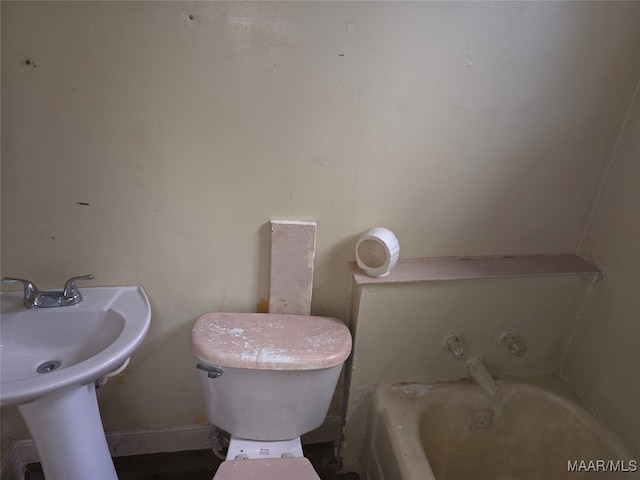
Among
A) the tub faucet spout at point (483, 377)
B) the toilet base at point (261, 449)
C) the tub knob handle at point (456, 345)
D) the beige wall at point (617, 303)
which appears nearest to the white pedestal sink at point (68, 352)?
the toilet base at point (261, 449)

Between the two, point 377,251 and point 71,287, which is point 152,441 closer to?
point 71,287

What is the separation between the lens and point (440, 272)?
3.84ft

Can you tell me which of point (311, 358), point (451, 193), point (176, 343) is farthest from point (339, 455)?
point (451, 193)

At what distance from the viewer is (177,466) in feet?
4.54

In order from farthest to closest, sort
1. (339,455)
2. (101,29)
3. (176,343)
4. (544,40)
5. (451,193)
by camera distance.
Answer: (339,455), (176,343), (451,193), (544,40), (101,29)

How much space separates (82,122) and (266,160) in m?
0.46

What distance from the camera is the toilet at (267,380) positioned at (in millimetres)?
1008

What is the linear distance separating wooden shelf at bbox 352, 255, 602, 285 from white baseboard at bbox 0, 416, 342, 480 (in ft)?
2.18

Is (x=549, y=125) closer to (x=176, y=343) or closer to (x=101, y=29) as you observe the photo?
(x=101, y=29)

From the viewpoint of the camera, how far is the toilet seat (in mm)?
996

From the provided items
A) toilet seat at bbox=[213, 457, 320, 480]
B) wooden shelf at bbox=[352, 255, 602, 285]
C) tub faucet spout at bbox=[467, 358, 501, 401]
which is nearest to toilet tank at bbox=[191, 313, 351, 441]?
toilet seat at bbox=[213, 457, 320, 480]

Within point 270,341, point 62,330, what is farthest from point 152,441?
point 270,341

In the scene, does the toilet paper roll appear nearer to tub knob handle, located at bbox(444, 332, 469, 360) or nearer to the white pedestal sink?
tub knob handle, located at bbox(444, 332, 469, 360)

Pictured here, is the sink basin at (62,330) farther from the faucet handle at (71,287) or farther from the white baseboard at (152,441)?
the white baseboard at (152,441)
